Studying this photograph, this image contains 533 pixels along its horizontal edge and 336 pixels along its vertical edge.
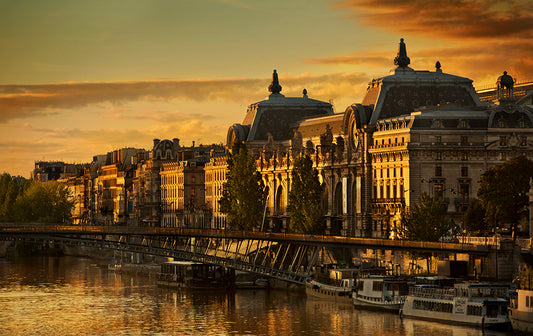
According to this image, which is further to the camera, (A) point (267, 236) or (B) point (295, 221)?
(B) point (295, 221)

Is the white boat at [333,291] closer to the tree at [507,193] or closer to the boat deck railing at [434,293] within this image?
the boat deck railing at [434,293]

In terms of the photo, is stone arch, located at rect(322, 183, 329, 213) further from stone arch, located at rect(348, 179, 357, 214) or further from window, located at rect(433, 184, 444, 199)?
window, located at rect(433, 184, 444, 199)

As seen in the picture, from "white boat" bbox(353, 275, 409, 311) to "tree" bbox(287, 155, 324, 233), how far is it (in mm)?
33471

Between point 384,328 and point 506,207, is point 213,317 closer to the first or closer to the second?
point 384,328

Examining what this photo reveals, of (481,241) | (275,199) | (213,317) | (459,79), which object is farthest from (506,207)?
(275,199)

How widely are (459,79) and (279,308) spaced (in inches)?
2132

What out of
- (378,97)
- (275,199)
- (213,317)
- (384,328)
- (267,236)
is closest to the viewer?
(384,328)

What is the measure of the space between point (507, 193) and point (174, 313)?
33544 millimetres

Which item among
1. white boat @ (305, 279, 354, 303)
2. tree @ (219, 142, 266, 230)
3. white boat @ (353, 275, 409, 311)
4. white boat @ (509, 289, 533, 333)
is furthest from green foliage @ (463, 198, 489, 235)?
tree @ (219, 142, 266, 230)

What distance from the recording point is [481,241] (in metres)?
124

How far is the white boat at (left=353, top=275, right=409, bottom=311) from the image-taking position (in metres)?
121

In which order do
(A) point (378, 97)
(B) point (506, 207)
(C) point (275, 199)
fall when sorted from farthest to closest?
(C) point (275, 199) < (A) point (378, 97) < (B) point (506, 207)

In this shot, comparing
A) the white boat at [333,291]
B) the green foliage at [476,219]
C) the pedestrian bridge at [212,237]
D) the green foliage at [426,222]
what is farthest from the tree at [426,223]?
the white boat at [333,291]

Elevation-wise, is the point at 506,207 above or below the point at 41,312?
above
